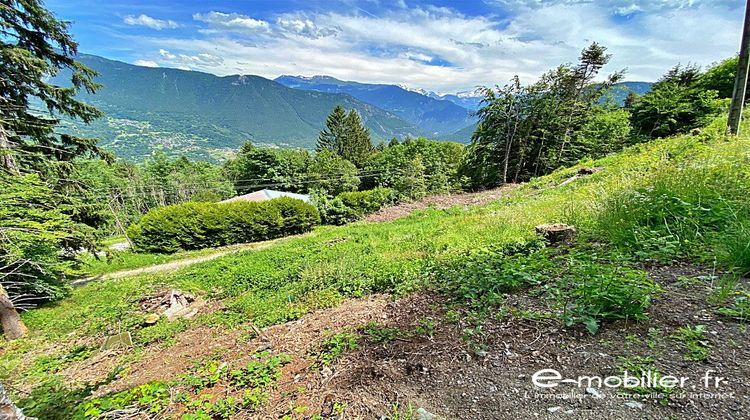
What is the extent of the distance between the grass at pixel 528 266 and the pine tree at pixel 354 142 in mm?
47444

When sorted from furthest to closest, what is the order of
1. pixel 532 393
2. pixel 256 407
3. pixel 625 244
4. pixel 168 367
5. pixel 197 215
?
pixel 197 215 → pixel 168 367 → pixel 625 244 → pixel 256 407 → pixel 532 393

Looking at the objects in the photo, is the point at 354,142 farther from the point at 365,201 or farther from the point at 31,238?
the point at 31,238

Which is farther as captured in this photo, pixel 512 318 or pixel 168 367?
pixel 168 367

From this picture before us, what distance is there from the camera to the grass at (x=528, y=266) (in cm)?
274

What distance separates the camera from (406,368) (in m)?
2.43

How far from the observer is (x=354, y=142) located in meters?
55.0

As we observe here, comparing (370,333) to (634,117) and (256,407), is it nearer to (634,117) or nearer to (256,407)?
(256,407)

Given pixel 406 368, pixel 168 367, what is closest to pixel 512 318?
pixel 406 368

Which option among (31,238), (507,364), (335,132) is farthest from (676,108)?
(335,132)

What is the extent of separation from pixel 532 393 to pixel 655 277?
6.38 ft

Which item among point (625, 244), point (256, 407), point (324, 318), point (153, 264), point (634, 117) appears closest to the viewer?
point (256, 407)

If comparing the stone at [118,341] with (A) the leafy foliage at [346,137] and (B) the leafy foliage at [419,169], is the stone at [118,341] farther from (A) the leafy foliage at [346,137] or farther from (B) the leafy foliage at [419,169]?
(A) the leafy foliage at [346,137]

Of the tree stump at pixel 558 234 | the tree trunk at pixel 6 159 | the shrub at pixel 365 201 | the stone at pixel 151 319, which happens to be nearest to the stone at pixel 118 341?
the stone at pixel 151 319

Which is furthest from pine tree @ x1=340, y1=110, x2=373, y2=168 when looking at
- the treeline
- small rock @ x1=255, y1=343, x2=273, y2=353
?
small rock @ x1=255, y1=343, x2=273, y2=353
